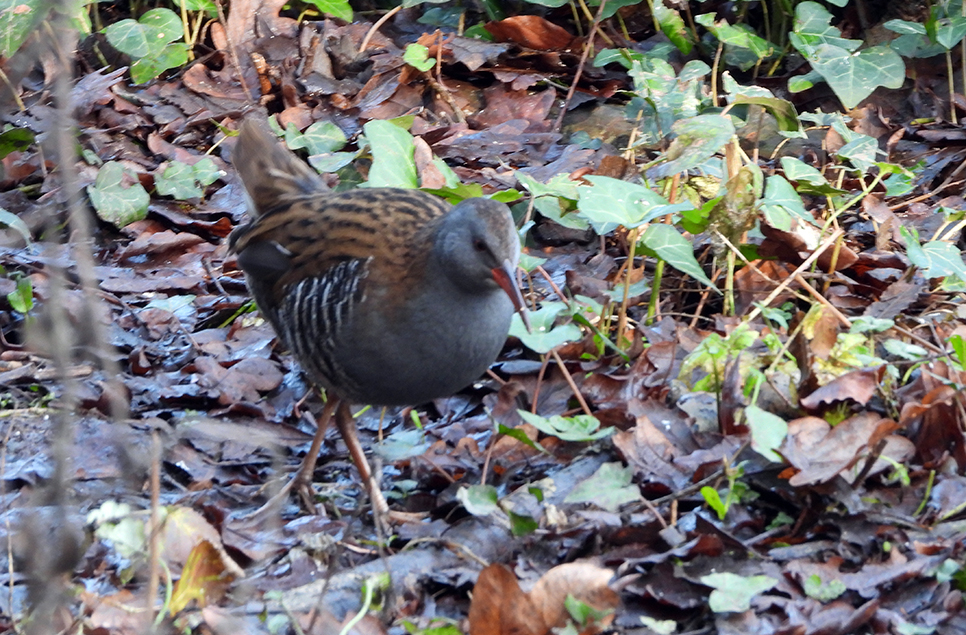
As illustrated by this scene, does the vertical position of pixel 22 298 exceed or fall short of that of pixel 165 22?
it falls short

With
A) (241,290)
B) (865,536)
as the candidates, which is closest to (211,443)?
(241,290)

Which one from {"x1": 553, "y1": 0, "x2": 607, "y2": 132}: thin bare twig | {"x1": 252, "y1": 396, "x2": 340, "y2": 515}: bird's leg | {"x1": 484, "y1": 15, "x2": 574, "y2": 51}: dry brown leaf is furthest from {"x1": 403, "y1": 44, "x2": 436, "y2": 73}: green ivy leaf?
{"x1": 252, "y1": 396, "x2": 340, "y2": 515}: bird's leg

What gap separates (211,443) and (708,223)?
81.3 inches

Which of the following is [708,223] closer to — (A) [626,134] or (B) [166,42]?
(A) [626,134]

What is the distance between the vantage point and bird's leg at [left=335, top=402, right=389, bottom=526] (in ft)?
11.6

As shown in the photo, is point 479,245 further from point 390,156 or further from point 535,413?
point 390,156

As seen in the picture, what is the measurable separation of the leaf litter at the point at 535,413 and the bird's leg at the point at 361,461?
0.08 metres

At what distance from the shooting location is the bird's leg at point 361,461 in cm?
353

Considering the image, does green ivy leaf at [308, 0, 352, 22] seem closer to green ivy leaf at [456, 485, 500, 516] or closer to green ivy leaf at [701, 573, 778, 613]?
green ivy leaf at [456, 485, 500, 516]

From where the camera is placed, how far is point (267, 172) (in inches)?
173

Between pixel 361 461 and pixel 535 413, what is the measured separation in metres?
0.66

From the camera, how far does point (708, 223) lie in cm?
401

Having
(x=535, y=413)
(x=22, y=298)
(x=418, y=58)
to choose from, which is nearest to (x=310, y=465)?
(x=535, y=413)

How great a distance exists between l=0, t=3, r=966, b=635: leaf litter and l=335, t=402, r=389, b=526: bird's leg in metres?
0.08
